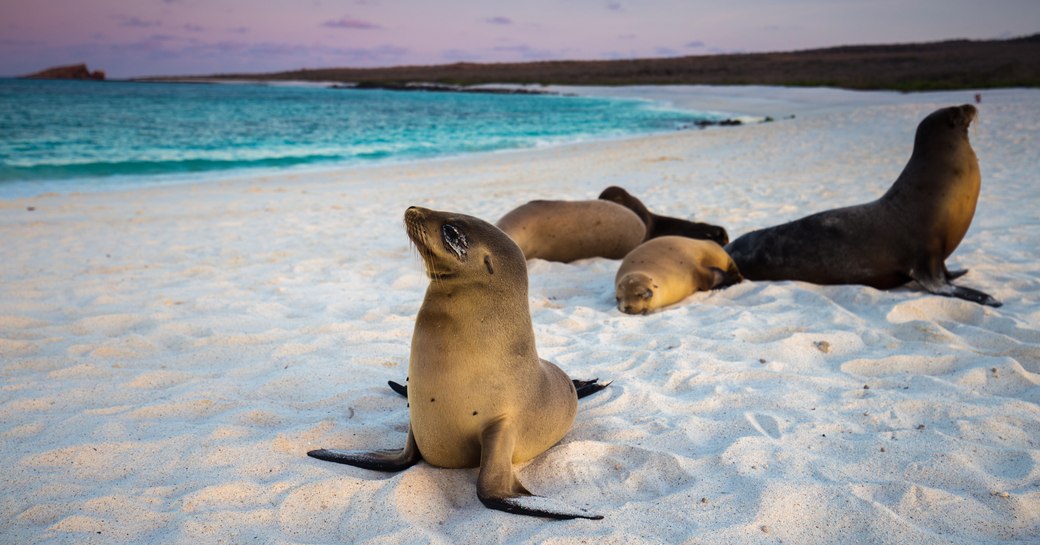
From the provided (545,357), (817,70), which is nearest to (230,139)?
(545,357)

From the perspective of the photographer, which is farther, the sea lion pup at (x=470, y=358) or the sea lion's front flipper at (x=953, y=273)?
the sea lion's front flipper at (x=953, y=273)

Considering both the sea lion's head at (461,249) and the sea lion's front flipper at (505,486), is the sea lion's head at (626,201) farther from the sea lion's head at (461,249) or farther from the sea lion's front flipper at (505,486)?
the sea lion's front flipper at (505,486)

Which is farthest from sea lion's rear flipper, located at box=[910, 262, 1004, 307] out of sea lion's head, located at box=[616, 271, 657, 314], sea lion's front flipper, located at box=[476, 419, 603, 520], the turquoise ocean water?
the turquoise ocean water

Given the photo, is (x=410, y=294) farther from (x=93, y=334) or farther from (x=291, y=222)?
(x=291, y=222)

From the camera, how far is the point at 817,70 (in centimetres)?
7094

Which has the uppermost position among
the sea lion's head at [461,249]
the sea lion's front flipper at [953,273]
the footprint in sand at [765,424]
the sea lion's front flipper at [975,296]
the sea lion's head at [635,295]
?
the sea lion's head at [461,249]

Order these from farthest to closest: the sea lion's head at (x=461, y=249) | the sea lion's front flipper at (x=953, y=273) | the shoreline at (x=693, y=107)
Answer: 1. the shoreline at (x=693, y=107)
2. the sea lion's front flipper at (x=953, y=273)
3. the sea lion's head at (x=461, y=249)

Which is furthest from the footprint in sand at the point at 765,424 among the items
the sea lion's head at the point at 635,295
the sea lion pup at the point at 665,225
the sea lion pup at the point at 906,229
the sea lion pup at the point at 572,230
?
the sea lion pup at the point at 665,225

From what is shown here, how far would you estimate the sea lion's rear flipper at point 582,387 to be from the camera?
11.2ft

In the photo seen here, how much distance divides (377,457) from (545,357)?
1.51m

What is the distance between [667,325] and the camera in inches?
181

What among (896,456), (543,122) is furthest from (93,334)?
(543,122)

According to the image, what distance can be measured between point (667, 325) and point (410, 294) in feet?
6.74

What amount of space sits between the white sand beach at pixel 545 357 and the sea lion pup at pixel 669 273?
0.50 ft
